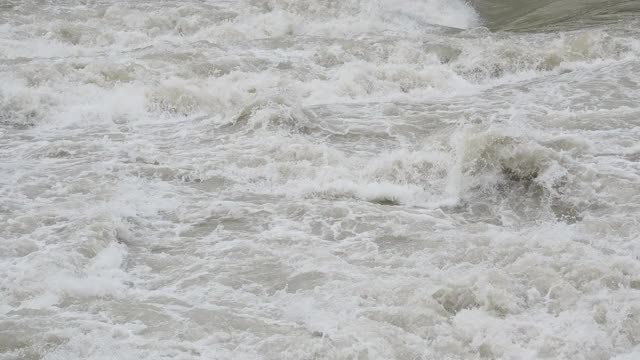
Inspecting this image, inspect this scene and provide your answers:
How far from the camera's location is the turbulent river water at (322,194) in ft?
17.7

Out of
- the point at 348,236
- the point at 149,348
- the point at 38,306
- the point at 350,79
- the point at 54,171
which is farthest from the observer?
the point at 350,79

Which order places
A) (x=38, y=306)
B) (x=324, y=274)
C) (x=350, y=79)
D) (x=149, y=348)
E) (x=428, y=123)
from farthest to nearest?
(x=350, y=79), (x=428, y=123), (x=324, y=274), (x=38, y=306), (x=149, y=348)

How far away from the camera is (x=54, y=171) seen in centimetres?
820

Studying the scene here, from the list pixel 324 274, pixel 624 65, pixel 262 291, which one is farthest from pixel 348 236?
pixel 624 65

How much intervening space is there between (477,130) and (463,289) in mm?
2941

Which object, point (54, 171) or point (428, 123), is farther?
point (428, 123)

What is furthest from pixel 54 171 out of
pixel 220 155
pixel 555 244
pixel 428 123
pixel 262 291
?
pixel 555 244

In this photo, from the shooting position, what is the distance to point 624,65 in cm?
1126

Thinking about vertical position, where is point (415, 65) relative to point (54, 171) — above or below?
above

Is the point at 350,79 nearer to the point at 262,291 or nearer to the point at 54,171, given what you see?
the point at 54,171

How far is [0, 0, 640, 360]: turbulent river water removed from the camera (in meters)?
5.39

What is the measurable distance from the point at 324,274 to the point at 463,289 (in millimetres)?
1138

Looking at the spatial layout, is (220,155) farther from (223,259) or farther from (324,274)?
(324,274)

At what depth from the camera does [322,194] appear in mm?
7598
